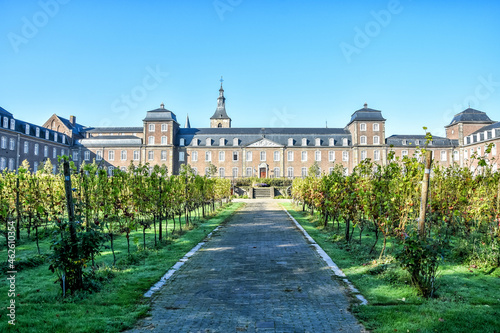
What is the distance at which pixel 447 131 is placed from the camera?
54906 millimetres

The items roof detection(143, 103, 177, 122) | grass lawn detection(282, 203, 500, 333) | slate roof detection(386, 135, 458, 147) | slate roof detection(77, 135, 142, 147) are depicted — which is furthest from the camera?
slate roof detection(77, 135, 142, 147)

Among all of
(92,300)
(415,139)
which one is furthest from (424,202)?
(415,139)

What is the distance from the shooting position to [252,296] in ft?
17.2

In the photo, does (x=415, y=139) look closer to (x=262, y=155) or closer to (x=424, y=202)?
(x=262, y=155)

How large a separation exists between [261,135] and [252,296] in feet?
163

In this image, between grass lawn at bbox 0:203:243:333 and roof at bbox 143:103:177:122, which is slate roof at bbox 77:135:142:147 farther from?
grass lawn at bbox 0:203:243:333

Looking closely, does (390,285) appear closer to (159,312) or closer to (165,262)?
(159,312)

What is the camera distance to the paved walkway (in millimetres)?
4168

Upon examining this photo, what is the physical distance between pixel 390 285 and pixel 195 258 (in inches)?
169

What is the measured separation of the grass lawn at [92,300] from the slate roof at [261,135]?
46.2m

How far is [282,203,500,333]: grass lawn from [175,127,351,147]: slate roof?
46.8 m

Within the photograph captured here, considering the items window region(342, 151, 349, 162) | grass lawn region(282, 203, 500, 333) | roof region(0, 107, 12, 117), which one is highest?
roof region(0, 107, 12, 117)

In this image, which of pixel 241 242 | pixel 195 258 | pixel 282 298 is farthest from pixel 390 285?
pixel 241 242

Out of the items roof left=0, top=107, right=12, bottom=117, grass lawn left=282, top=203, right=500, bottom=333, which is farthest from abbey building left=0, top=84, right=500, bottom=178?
grass lawn left=282, top=203, right=500, bottom=333
